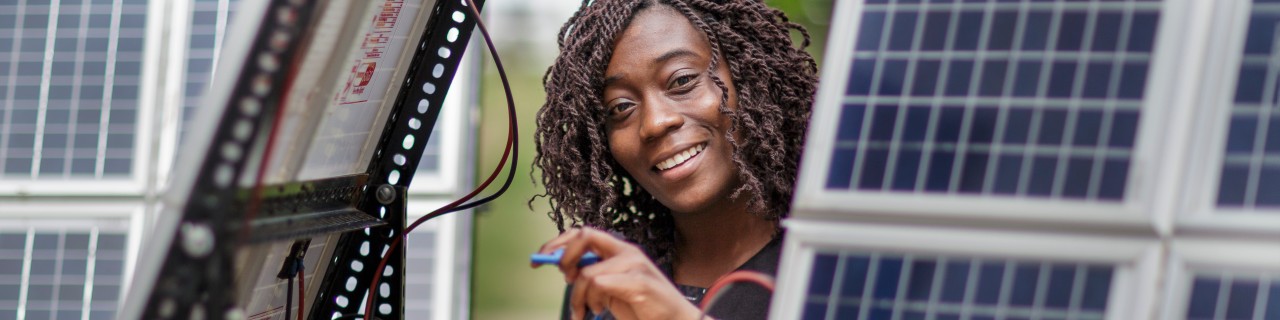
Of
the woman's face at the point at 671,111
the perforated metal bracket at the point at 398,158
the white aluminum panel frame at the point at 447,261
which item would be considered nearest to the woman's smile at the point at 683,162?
the woman's face at the point at 671,111

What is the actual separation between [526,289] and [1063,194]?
2371 mm

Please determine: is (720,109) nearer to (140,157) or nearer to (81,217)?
(140,157)

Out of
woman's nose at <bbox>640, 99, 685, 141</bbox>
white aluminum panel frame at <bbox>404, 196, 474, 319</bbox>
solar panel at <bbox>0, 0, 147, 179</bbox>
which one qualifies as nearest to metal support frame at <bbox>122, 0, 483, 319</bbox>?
woman's nose at <bbox>640, 99, 685, 141</bbox>

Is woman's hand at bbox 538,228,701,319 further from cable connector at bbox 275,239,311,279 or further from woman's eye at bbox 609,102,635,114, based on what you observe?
woman's eye at bbox 609,102,635,114

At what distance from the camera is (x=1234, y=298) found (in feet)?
2.96

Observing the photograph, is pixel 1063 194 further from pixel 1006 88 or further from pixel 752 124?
pixel 752 124

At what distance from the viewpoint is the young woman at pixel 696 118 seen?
167cm

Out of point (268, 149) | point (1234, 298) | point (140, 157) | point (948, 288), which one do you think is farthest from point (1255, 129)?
point (140, 157)

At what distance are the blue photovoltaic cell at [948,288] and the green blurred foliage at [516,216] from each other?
2076 mm

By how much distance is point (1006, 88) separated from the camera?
981mm

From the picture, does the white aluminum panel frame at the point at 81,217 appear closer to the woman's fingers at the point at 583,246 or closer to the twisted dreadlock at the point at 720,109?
the twisted dreadlock at the point at 720,109

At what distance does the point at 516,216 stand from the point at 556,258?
6.62 feet

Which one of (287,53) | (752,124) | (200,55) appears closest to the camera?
(287,53)

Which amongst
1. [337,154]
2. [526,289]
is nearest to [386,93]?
[337,154]
